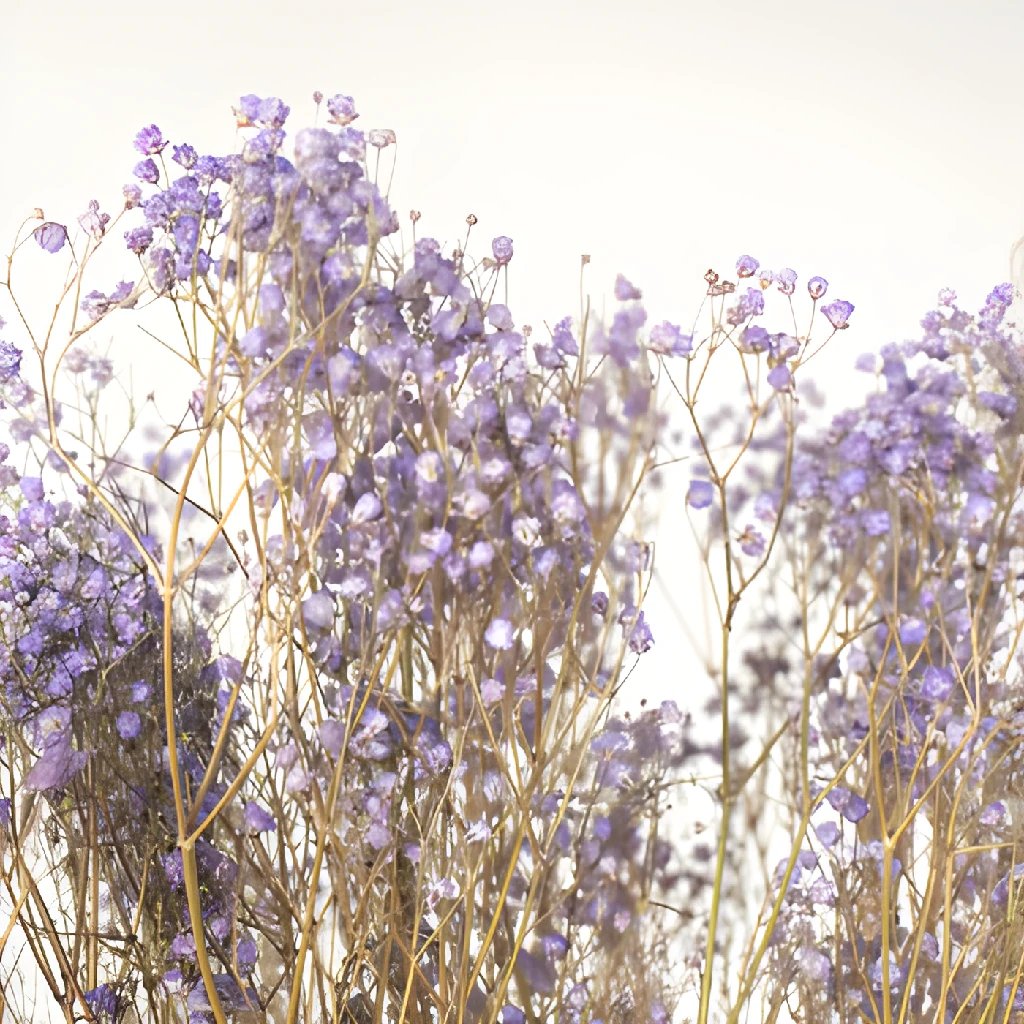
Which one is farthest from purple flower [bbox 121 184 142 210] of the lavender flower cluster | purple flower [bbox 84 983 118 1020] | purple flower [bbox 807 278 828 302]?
purple flower [bbox 84 983 118 1020]

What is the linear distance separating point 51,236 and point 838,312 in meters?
0.64

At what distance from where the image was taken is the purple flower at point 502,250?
1.11 metres

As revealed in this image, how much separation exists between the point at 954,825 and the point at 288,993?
0.55 m

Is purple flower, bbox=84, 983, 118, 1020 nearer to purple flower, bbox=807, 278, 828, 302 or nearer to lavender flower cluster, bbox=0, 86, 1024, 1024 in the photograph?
lavender flower cluster, bbox=0, 86, 1024, 1024

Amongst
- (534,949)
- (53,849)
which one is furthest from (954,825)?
(53,849)

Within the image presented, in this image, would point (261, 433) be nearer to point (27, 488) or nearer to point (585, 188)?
point (27, 488)

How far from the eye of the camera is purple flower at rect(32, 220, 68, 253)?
3.88ft

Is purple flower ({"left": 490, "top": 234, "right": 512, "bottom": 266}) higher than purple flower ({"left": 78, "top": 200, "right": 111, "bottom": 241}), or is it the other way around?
purple flower ({"left": 78, "top": 200, "right": 111, "bottom": 241})

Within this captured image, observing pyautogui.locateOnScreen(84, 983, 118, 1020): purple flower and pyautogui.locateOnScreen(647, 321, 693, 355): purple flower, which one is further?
pyautogui.locateOnScreen(84, 983, 118, 1020): purple flower

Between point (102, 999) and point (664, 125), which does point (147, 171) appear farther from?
point (102, 999)

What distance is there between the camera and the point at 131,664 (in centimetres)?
119

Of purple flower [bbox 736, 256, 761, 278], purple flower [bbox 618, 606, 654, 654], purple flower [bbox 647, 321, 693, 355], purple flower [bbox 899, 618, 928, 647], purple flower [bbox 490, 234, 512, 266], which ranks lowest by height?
purple flower [bbox 899, 618, 928, 647]

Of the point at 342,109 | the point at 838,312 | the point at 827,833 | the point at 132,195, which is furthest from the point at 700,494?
the point at 132,195

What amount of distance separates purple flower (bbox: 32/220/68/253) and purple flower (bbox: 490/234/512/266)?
37cm
